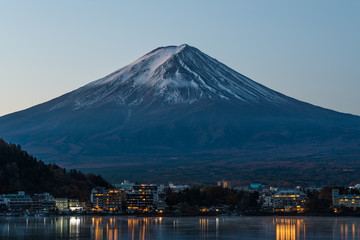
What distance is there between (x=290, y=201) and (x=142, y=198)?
24.6 m

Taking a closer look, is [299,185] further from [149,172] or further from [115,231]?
[115,231]

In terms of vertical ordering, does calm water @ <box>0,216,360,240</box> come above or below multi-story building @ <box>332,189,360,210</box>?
below

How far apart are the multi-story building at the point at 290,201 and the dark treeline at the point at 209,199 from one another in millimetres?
3755

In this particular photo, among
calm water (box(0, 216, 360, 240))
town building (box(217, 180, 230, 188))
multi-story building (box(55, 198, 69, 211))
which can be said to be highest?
town building (box(217, 180, 230, 188))

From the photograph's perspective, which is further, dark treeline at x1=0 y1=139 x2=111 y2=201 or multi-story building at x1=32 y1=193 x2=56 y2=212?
multi-story building at x1=32 y1=193 x2=56 y2=212

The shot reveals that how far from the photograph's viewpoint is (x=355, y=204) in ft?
380

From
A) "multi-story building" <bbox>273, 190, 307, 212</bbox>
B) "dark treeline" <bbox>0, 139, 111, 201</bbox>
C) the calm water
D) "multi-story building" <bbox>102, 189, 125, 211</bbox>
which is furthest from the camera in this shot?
"multi-story building" <bbox>102, 189, 125, 211</bbox>

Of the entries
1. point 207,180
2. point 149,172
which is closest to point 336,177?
point 207,180

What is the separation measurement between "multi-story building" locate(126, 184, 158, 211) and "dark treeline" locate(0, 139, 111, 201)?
843cm

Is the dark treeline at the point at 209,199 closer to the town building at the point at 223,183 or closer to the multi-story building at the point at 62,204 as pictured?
the multi-story building at the point at 62,204

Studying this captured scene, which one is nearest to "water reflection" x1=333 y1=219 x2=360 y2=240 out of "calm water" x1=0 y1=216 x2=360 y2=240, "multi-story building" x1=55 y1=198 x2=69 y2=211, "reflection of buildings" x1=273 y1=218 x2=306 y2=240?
"calm water" x1=0 y1=216 x2=360 y2=240

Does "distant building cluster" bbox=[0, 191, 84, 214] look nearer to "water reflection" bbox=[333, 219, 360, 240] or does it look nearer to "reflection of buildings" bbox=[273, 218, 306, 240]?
"reflection of buildings" bbox=[273, 218, 306, 240]

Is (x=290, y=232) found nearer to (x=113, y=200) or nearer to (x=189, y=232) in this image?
(x=189, y=232)

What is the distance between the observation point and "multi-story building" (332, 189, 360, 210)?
379 feet
